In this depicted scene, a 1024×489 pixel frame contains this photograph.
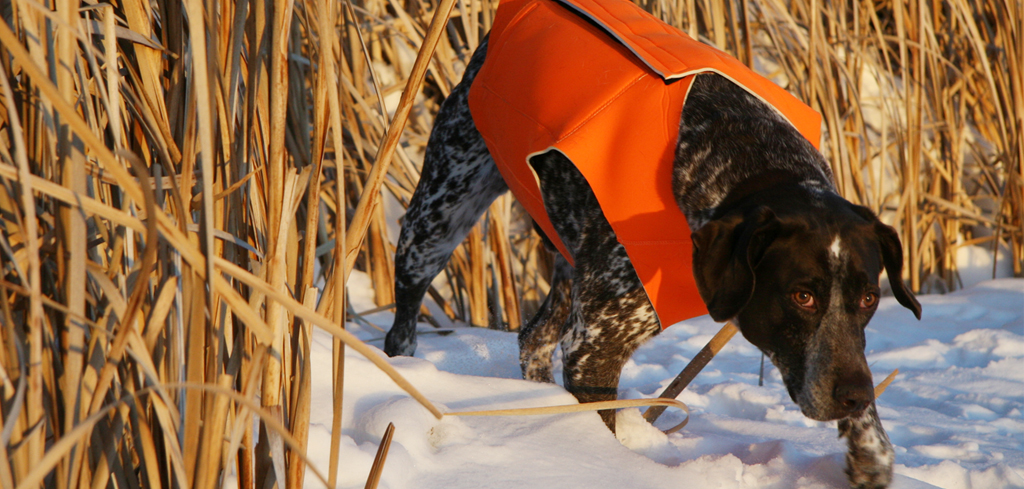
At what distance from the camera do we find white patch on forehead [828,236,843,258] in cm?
173

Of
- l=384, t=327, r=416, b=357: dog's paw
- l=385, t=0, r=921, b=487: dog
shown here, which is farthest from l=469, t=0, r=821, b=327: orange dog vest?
l=384, t=327, r=416, b=357: dog's paw

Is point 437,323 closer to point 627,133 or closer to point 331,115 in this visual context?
point 627,133

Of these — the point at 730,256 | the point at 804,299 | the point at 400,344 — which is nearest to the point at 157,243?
the point at 730,256

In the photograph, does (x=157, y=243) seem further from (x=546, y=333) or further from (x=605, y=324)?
(x=546, y=333)

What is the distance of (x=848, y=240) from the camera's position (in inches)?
69.3

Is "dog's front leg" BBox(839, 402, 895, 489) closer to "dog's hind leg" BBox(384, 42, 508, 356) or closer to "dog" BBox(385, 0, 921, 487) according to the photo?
"dog" BBox(385, 0, 921, 487)

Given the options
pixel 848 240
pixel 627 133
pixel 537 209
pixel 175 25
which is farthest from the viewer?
pixel 537 209

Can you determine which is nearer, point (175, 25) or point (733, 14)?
point (175, 25)

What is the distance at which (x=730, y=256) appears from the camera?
1.80 m

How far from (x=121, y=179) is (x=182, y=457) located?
0.41 metres

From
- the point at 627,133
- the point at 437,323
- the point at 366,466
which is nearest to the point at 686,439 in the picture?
the point at 627,133

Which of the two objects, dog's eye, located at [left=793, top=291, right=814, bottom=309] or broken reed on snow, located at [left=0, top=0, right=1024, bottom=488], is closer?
broken reed on snow, located at [left=0, top=0, right=1024, bottom=488]

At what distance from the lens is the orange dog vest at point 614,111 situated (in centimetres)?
210

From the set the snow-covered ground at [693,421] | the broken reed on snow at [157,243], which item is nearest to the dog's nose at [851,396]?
the snow-covered ground at [693,421]
